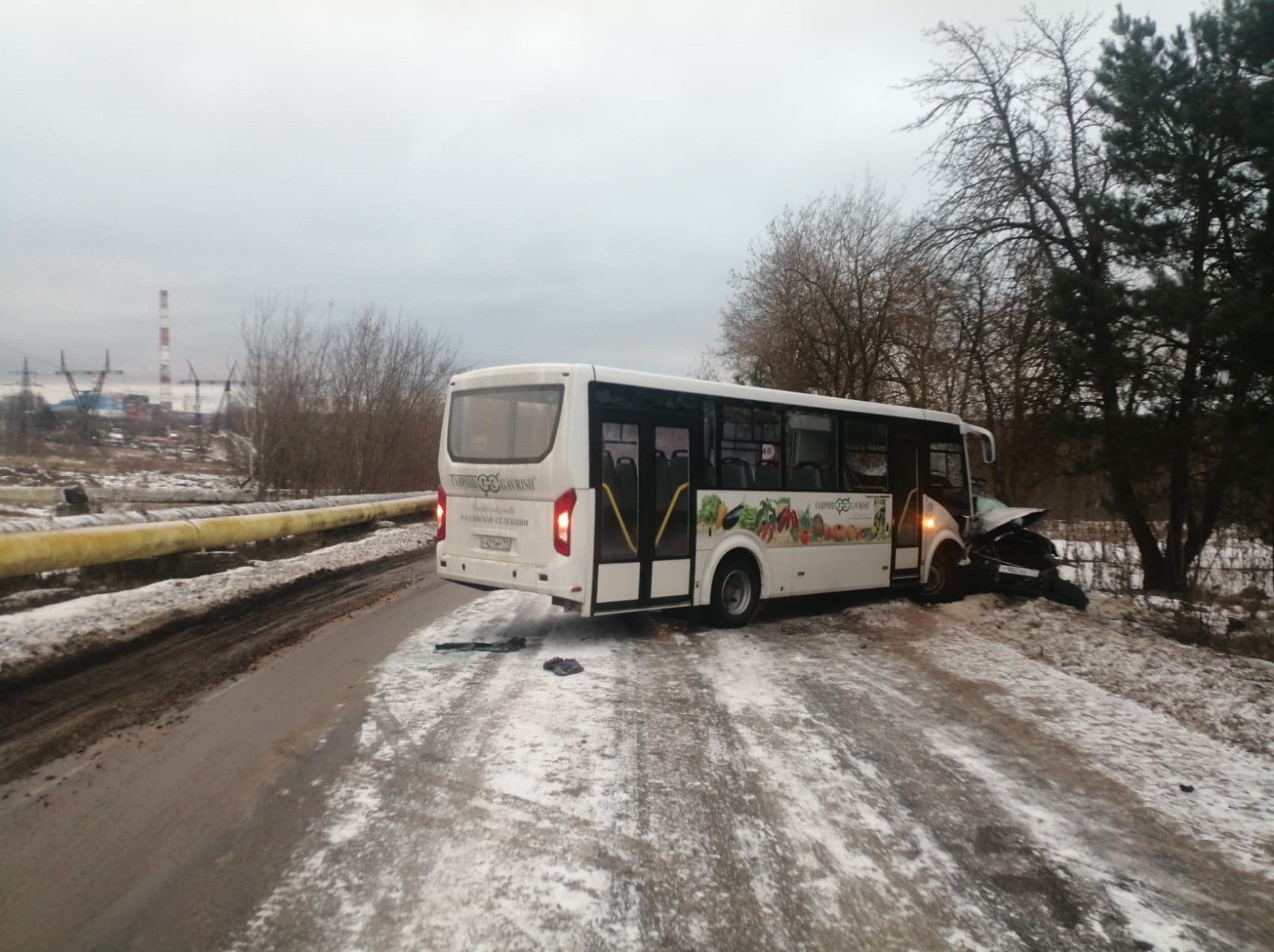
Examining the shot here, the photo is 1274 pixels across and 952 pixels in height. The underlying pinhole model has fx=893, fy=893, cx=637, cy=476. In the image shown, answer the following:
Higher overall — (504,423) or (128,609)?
(504,423)

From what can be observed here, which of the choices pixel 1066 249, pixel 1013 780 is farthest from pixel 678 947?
pixel 1066 249

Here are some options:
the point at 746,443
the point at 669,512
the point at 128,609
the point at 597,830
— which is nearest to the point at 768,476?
the point at 746,443

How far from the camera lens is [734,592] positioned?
10312 mm

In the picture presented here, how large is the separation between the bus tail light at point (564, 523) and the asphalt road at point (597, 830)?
5.08 feet

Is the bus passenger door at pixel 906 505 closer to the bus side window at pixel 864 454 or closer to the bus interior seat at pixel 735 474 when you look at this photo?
the bus side window at pixel 864 454

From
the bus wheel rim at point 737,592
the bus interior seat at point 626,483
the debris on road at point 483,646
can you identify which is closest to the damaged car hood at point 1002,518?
the bus wheel rim at point 737,592

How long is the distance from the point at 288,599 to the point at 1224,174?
13654 mm

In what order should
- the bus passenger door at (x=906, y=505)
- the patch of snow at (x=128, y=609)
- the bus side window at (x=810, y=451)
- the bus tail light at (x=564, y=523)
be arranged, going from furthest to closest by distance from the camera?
the bus passenger door at (x=906, y=505), the bus side window at (x=810, y=451), the bus tail light at (x=564, y=523), the patch of snow at (x=128, y=609)

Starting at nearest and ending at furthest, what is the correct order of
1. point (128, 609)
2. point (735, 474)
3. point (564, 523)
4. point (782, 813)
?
point (782, 813) → point (564, 523) → point (128, 609) → point (735, 474)

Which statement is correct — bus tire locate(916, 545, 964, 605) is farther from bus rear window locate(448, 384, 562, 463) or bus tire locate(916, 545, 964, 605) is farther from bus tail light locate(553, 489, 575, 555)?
bus rear window locate(448, 384, 562, 463)

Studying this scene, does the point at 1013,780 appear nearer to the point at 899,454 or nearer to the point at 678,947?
the point at 678,947

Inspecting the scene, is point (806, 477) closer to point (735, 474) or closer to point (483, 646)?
point (735, 474)

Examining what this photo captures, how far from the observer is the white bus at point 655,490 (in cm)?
865

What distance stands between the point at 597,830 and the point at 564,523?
14.1ft
